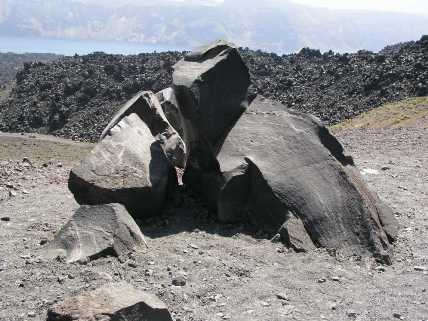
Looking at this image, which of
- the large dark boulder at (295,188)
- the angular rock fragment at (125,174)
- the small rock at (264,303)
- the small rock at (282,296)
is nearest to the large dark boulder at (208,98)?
the large dark boulder at (295,188)

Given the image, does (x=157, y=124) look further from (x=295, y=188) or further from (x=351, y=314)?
(x=351, y=314)

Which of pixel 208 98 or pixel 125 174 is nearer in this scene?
pixel 125 174

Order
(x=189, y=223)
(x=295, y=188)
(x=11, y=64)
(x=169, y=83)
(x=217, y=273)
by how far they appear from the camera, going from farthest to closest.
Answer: (x=11, y=64), (x=169, y=83), (x=189, y=223), (x=295, y=188), (x=217, y=273)

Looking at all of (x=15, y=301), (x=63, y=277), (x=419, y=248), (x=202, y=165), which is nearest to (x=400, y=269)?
(x=419, y=248)

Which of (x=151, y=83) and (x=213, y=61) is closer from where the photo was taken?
(x=213, y=61)

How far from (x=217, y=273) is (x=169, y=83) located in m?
42.4

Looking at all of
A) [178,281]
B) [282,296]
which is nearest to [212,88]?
[178,281]

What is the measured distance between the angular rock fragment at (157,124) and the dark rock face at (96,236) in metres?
2.24

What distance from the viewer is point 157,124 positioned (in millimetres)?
12609

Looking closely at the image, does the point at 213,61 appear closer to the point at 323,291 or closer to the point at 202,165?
the point at 202,165

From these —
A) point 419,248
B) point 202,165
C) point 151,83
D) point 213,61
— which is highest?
point 213,61

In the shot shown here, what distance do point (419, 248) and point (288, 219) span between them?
2.68m

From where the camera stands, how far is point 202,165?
12531 millimetres

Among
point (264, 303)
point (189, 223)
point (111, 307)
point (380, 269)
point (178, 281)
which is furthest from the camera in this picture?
point (189, 223)
